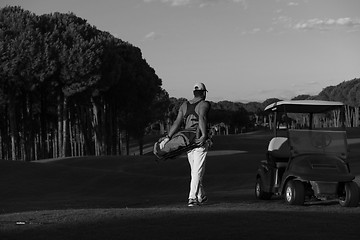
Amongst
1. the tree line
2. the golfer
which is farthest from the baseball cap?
the tree line

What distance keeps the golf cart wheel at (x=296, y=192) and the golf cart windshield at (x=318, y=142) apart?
0.91 metres

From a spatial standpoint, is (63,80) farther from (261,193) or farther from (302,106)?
(302,106)

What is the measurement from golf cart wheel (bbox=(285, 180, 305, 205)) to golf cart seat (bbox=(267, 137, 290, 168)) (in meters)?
1.04

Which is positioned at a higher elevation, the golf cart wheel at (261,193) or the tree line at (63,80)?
the tree line at (63,80)

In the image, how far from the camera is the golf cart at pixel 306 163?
12945 millimetres

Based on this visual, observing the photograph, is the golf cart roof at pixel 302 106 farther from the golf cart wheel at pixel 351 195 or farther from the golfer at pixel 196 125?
the golfer at pixel 196 125

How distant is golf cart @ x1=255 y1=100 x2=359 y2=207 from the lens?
1295 cm

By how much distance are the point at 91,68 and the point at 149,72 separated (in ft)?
51.1

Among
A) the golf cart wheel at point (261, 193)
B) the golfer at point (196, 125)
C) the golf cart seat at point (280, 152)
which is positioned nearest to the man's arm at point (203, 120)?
the golfer at point (196, 125)

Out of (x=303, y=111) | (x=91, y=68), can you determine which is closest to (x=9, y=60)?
(x=91, y=68)

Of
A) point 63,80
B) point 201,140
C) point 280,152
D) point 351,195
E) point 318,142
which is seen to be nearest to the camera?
point 201,140

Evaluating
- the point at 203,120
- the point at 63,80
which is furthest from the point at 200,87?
the point at 63,80

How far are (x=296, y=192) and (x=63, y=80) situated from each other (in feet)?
130

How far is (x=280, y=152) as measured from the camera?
567 inches
